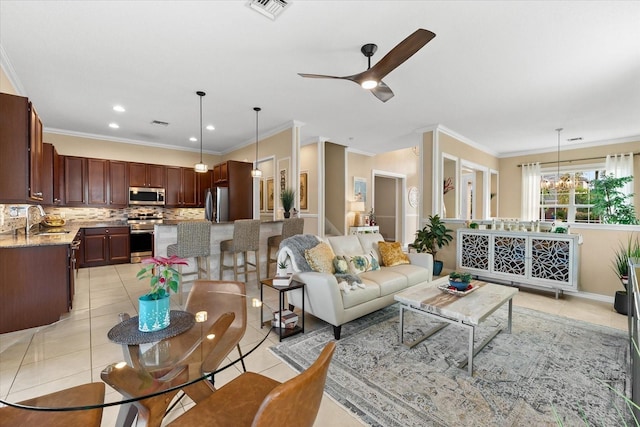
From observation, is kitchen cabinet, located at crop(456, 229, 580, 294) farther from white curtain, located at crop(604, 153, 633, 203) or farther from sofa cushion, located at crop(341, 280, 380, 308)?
white curtain, located at crop(604, 153, 633, 203)

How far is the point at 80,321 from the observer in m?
3.01

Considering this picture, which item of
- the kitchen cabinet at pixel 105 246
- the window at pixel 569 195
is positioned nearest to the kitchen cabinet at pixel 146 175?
the kitchen cabinet at pixel 105 246

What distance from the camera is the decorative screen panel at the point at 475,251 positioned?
4680 mm

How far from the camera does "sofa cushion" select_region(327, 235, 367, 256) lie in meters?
3.50

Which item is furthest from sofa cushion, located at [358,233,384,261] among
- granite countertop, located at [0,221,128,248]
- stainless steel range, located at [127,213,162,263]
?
stainless steel range, located at [127,213,162,263]

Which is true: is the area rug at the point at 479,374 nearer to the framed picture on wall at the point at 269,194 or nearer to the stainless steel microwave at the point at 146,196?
the framed picture on wall at the point at 269,194

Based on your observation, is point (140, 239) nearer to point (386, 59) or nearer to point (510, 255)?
point (386, 59)

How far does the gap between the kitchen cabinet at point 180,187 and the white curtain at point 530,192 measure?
879 cm

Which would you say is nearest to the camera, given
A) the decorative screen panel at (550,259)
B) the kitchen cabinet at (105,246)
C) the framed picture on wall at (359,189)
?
the decorative screen panel at (550,259)

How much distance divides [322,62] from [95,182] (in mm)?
5770

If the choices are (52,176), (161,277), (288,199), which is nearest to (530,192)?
(288,199)

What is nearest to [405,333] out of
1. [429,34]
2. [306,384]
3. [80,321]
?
[306,384]

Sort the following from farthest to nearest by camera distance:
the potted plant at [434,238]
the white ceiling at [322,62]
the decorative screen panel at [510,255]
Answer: the potted plant at [434,238]
the decorative screen panel at [510,255]
the white ceiling at [322,62]

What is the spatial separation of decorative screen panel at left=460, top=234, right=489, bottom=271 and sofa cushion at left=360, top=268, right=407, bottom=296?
2.13 metres
